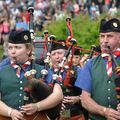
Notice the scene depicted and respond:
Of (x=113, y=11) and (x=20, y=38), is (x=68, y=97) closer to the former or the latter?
(x=20, y=38)

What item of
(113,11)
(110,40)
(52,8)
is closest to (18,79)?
(110,40)

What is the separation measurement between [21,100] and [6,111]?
0.29 meters

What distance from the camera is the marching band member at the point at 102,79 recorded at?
623cm

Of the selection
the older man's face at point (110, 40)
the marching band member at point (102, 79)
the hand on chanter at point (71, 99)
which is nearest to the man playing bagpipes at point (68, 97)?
the hand on chanter at point (71, 99)

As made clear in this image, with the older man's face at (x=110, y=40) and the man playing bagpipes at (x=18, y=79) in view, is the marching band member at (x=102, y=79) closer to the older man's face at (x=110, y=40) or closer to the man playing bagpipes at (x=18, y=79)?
the older man's face at (x=110, y=40)

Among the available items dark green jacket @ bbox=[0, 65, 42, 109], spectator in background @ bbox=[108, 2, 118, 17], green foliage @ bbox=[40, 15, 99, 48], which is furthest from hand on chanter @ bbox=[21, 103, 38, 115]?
spectator in background @ bbox=[108, 2, 118, 17]

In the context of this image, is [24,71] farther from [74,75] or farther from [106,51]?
[74,75]

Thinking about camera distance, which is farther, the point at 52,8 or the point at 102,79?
the point at 52,8

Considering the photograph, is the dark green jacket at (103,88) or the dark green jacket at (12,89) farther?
the dark green jacket at (12,89)

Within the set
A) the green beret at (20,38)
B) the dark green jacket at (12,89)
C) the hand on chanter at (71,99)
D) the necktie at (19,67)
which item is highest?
the green beret at (20,38)

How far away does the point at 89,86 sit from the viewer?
20.7 ft

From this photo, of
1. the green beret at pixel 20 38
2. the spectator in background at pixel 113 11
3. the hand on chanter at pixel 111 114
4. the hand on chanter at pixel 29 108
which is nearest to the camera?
the hand on chanter at pixel 111 114

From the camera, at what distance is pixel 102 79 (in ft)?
20.6


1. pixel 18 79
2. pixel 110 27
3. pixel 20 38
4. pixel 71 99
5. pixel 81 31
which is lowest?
pixel 81 31
